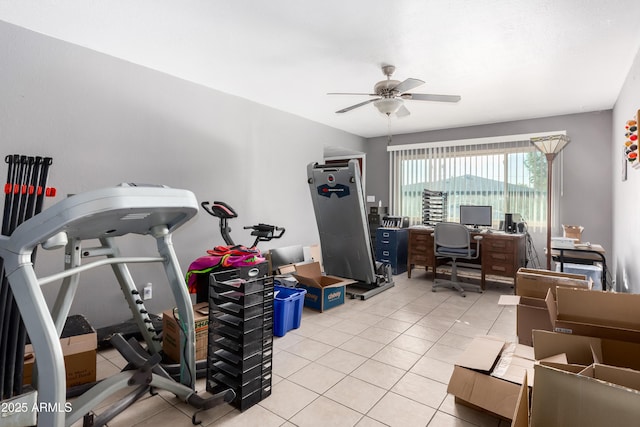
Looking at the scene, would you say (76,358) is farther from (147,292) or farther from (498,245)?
(498,245)

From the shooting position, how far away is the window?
493 cm

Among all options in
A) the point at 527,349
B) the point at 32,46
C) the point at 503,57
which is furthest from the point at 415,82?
the point at 32,46

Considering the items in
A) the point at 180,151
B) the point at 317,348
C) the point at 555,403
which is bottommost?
the point at 317,348

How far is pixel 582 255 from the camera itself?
3.82 metres

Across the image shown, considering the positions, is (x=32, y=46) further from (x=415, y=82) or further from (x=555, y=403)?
(x=555, y=403)

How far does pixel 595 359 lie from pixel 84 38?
402cm

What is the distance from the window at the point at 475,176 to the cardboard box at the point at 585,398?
175 inches

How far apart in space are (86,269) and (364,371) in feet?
6.03

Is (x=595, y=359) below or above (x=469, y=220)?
below

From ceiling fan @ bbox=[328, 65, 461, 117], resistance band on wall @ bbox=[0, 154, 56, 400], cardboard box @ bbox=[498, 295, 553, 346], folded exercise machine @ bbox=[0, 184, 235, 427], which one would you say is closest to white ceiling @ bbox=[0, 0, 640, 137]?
ceiling fan @ bbox=[328, 65, 461, 117]

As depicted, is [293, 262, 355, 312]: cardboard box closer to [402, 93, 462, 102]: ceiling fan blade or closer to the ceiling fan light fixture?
the ceiling fan light fixture

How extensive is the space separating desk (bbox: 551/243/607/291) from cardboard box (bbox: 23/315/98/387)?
4.47 m

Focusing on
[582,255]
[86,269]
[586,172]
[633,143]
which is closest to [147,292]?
[86,269]

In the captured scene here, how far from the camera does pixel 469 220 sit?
16.4ft
